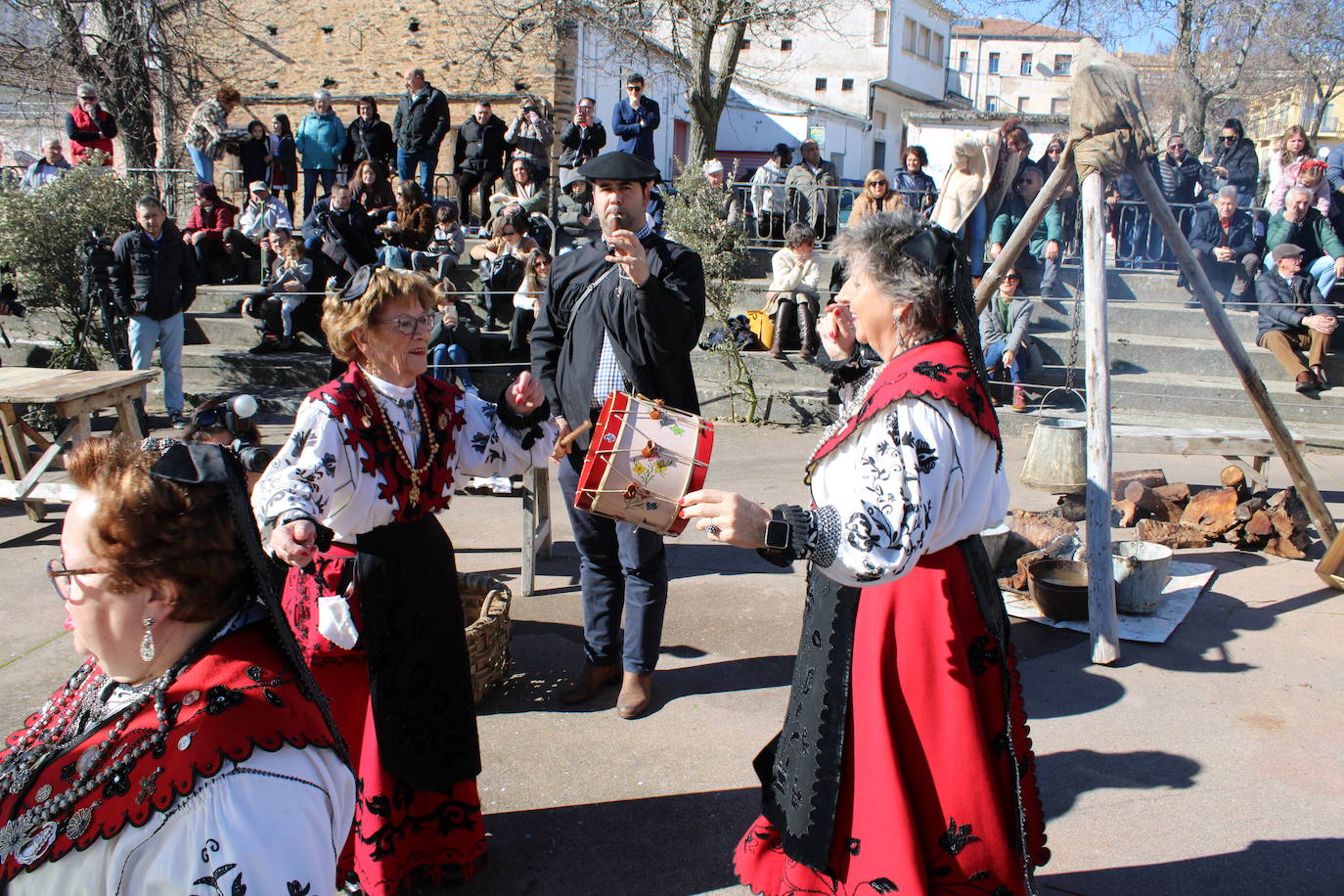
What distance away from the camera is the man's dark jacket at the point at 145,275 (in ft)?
31.8

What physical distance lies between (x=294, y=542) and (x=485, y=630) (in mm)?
1659

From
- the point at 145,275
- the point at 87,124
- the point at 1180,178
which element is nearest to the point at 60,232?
the point at 145,275

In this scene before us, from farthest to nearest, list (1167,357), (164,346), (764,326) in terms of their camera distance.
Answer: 1. (764,326)
2. (1167,357)
3. (164,346)

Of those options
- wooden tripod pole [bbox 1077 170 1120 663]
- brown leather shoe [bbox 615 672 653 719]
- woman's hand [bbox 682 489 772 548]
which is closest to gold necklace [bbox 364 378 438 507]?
woman's hand [bbox 682 489 772 548]

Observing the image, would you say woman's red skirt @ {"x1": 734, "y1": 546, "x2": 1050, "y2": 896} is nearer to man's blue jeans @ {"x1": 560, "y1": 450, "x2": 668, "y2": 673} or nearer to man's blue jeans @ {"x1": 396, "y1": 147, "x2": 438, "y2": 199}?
man's blue jeans @ {"x1": 560, "y1": 450, "x2": 668, "y2": 673}

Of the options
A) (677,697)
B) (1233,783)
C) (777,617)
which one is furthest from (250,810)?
(777,617)

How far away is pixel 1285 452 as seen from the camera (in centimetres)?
538

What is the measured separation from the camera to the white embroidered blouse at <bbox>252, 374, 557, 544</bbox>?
2576mm

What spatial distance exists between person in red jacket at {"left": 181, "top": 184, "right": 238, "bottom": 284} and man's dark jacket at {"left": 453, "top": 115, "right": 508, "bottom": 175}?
11.0 feet

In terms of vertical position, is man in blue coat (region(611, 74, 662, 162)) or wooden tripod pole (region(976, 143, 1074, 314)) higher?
man in blue coat (region(611, 74, 662, 162))

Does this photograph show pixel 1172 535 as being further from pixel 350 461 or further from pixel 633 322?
pixel 350 461

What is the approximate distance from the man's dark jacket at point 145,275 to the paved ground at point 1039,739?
448 centimetres

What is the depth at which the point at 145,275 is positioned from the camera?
382 inches

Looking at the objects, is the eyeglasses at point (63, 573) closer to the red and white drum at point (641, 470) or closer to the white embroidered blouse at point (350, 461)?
the white embroidered blouse at point (350, 461)
